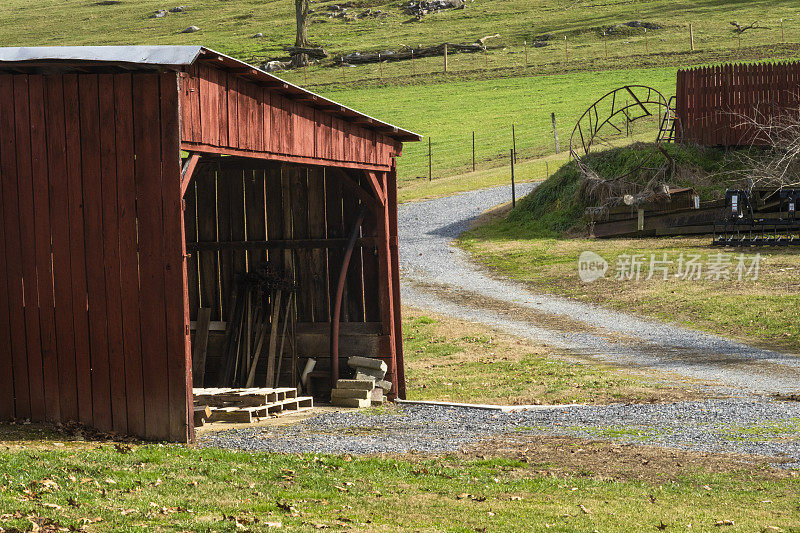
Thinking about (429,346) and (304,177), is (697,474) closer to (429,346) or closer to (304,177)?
(304,177)

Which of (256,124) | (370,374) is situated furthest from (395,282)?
(256,124)

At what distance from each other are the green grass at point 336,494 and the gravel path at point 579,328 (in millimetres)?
5765

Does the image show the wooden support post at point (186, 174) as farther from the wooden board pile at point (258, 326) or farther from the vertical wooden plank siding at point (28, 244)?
the wooden board pile at point (258, 326)

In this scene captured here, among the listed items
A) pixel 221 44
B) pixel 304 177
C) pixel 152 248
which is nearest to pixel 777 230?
pixel 304 177

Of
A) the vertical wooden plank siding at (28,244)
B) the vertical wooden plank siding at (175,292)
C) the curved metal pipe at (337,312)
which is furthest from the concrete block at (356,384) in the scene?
the vertical wooden plank siding at (28,244)

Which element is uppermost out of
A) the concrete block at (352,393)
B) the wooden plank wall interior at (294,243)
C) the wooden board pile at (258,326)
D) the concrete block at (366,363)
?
the wooden plank wall interior at (294,243)

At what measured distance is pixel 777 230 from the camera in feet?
82.7

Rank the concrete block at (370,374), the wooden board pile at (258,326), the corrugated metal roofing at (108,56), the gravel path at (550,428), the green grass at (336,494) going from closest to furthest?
the green grass at (336,494)
the corrugated metal roofing at (108,56)
the gravel path at (550,428)
the concrete block at (370,374)
the wooden board pile at (258,326)

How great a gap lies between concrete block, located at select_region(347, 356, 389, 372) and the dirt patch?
368 cm

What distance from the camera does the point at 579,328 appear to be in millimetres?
19156

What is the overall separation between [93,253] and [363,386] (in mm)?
5038

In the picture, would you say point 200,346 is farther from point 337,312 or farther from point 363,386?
point 363,386

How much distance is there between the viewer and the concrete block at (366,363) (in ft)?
46.4
